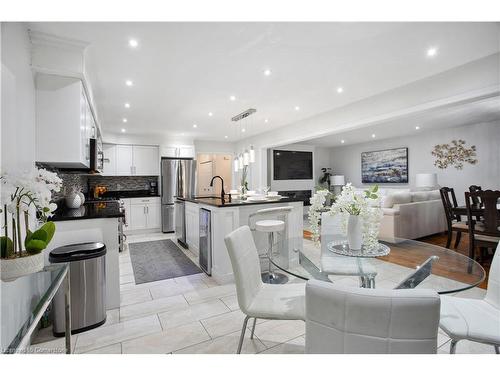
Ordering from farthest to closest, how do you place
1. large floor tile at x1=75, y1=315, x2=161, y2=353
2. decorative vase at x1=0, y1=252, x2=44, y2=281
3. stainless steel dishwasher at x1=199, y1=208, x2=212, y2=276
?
stainless steel dishwasher at x1=199, y1=208, x2=212, y2=276 < large floor tile at x1=75, y1=315, x2=161, y2=353 < decorative vase at x1=0, y1=252, x2=44, y2=281

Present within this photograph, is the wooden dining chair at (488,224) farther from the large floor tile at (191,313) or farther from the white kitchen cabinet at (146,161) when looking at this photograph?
the white kitchen cabinet at (146,161)

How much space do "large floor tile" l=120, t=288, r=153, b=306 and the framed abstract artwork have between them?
23.9 ft

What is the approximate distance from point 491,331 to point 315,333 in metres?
1.14

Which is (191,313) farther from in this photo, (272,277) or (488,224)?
(488,224)

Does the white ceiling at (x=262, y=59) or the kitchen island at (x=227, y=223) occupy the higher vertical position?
the white ceiling at (x=262, y=59)

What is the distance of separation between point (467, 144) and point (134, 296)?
7.52 m

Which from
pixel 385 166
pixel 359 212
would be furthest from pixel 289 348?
pixel 385 166

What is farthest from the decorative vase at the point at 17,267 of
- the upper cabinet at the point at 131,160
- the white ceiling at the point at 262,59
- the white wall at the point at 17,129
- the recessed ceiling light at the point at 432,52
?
the upper cabinet at the point at 131,160

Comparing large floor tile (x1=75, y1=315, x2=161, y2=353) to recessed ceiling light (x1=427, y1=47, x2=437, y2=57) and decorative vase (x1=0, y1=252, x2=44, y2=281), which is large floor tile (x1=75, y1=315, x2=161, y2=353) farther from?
recessed ceiling light (x1=427, y1=47, x2=437, y2=57)

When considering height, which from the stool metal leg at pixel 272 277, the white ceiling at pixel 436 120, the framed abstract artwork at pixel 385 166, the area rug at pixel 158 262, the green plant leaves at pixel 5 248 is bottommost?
the area rug at pixel 158 262

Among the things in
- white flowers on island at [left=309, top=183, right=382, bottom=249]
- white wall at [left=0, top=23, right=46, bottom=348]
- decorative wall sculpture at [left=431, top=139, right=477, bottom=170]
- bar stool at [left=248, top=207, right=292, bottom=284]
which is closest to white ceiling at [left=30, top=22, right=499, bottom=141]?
white wall at [left=0, top=23, right=46, bottom=348]

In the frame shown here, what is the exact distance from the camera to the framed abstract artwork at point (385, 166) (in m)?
7.43

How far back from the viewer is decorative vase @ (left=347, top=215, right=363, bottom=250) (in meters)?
1.72

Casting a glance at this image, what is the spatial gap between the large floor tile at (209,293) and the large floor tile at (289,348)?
1.02 m
